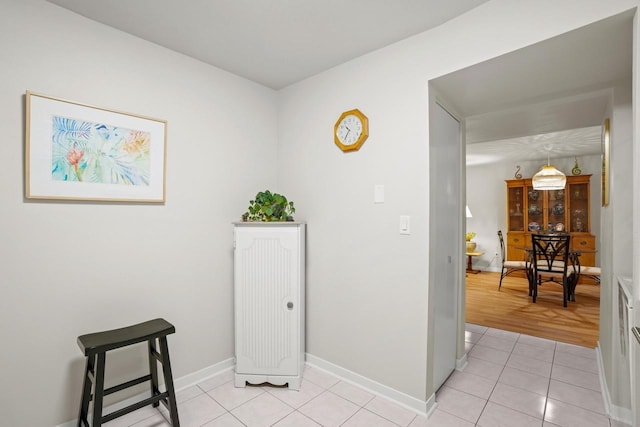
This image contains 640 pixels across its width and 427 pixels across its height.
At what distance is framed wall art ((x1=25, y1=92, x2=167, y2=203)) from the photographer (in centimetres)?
168

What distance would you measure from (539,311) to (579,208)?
321cm

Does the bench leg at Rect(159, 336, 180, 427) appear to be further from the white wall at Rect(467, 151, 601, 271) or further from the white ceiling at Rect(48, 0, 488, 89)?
the white wall at Rect(467, 151, 601, 271)

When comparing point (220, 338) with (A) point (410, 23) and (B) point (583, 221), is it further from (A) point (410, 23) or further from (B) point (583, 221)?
(B) point (583, 221)

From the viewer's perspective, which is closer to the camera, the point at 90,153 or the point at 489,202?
the point at 90,153

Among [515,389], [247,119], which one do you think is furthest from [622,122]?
[247,119]

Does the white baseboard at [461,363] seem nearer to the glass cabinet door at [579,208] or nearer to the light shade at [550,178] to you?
the light shade at [550,178]

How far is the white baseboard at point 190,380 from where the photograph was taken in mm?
1932

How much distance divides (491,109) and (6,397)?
11.8 ft

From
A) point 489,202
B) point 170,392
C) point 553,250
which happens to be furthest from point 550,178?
point 170,392

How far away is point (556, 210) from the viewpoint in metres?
6.29

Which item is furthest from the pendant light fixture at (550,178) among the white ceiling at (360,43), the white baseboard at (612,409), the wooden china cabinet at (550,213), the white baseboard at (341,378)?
the white baseboard at (341,378)

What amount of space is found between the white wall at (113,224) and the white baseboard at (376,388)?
0.76 metres

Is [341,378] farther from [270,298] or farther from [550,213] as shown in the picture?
[550,213]

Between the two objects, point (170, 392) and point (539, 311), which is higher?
point (170, 392)
